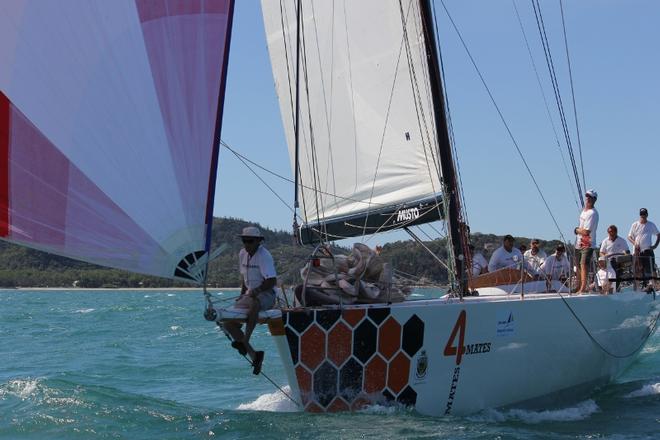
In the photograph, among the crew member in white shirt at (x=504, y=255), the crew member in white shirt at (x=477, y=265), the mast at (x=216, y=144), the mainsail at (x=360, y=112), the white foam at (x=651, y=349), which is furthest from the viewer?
the white foam at (x=651, y=349)

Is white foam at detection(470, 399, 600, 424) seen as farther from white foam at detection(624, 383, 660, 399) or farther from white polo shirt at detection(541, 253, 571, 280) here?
white polo shirt at detection(541, 253, 571, 280)

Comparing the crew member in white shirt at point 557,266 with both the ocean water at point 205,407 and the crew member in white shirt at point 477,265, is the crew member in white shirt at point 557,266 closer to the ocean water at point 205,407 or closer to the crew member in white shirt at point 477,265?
the crew member in white shirt at point 477,265

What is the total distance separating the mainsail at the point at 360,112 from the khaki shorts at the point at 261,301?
2789 millimetres

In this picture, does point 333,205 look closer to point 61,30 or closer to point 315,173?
point 315,173

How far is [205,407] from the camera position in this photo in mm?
10344

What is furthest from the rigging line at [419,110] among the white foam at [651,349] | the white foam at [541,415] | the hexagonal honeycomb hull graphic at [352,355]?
the white foam at [651,349]

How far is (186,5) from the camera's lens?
6668 mm

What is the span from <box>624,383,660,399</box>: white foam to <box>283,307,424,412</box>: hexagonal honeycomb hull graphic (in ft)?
14.5

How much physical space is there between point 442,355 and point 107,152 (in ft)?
12.2

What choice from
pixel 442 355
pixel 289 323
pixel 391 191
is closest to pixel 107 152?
pixel 289 323

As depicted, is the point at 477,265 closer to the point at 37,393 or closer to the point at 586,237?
the point at 586,237

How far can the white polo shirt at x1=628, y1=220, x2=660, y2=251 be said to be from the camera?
12195 mm

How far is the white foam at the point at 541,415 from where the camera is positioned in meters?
9.16

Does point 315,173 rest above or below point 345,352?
above
